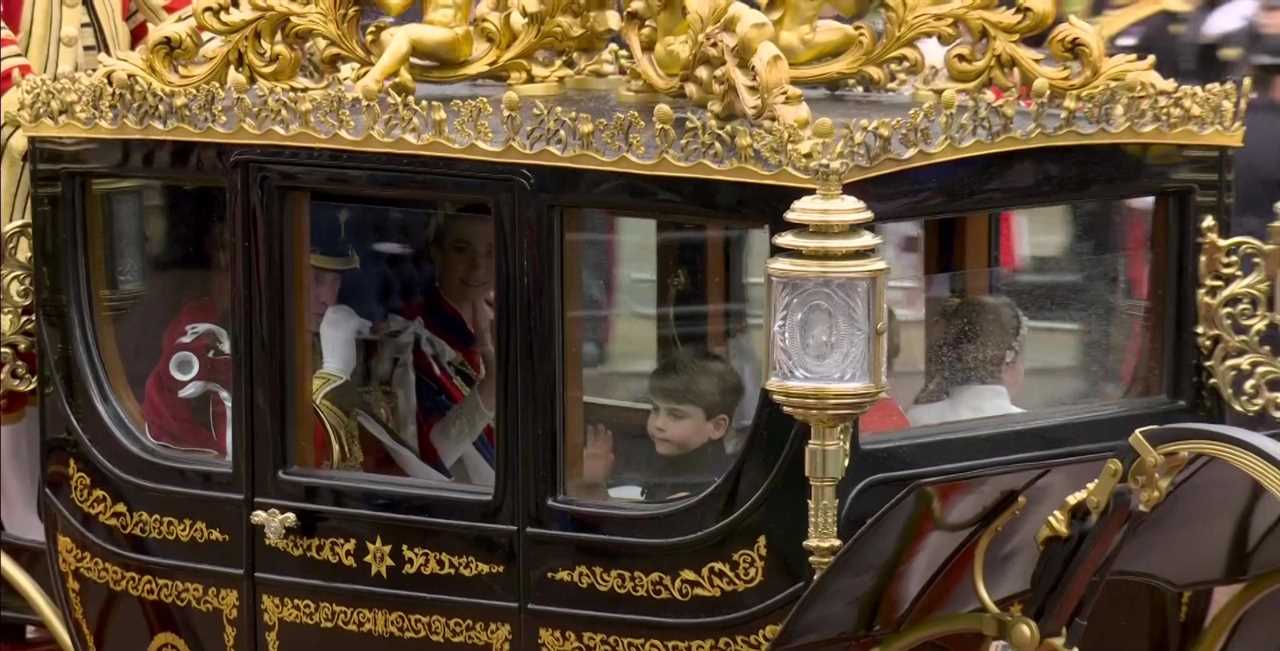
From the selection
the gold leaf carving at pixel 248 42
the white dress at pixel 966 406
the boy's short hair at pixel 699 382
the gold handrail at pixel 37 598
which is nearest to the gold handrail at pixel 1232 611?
the white dress at pixel 966 406

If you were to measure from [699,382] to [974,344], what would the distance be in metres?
0.40

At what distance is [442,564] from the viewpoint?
348cm

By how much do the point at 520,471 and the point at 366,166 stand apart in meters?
0.49

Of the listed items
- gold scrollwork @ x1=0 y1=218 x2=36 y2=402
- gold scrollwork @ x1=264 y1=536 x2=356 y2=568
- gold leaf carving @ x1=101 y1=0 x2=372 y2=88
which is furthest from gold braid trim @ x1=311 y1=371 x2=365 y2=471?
gold scrollwork @ x1=0 y1=218 x2=36 y2=402

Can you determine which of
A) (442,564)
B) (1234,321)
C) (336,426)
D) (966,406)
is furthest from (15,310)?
(1234,321)

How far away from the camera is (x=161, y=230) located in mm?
3719

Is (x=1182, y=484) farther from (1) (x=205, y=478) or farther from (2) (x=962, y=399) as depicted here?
(1) (x=205, y=478)

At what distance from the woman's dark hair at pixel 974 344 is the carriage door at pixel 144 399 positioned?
1044 mm

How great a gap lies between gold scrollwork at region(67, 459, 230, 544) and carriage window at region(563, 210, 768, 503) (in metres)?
0.66

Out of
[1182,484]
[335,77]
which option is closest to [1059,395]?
[1182,484]

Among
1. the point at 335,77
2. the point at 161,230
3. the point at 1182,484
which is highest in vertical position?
the point at 335,77

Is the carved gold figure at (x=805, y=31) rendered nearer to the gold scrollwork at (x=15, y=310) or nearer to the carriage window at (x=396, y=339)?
the carriage window at (x=396, y=339)

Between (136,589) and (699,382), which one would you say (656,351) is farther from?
(136,589)

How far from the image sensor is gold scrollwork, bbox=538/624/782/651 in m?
3.25
